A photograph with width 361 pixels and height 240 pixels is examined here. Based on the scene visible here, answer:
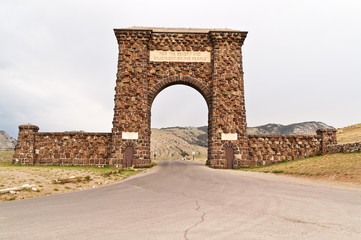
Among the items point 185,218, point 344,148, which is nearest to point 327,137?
point 344,148

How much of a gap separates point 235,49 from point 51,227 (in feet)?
65.4

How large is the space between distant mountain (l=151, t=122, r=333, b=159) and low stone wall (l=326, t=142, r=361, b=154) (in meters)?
26.6

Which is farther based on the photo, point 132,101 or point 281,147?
point 281,147

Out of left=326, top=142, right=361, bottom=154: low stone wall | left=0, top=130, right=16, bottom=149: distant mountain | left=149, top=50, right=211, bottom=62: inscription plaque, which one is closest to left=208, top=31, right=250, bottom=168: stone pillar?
left=149, top=50, right=211, bottom=62: inscription plaque

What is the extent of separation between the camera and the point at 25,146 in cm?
1922

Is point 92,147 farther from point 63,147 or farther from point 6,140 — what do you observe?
point 6,140

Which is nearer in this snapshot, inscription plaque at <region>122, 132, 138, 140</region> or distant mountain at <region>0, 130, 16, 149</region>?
inscription plaque at <region>122, 132, 138, 140</region>

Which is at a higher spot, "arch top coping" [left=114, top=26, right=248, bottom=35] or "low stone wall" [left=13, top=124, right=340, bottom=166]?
"arch top coping" [left=114, top=26, right=248, bottom=35]

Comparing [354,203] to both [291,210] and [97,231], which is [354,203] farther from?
[97,231]

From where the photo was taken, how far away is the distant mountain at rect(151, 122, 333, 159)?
53875 millimetres

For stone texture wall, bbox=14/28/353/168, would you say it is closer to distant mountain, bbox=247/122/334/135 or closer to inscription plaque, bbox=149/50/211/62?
inscription plaque, bbox=149/50/211/62

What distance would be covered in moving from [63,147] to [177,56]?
11.7 metres

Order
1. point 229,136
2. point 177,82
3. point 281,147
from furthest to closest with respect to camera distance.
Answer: point 177,82 < point 281,147 < point 229,136

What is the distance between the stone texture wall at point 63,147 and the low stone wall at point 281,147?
38.5ft
